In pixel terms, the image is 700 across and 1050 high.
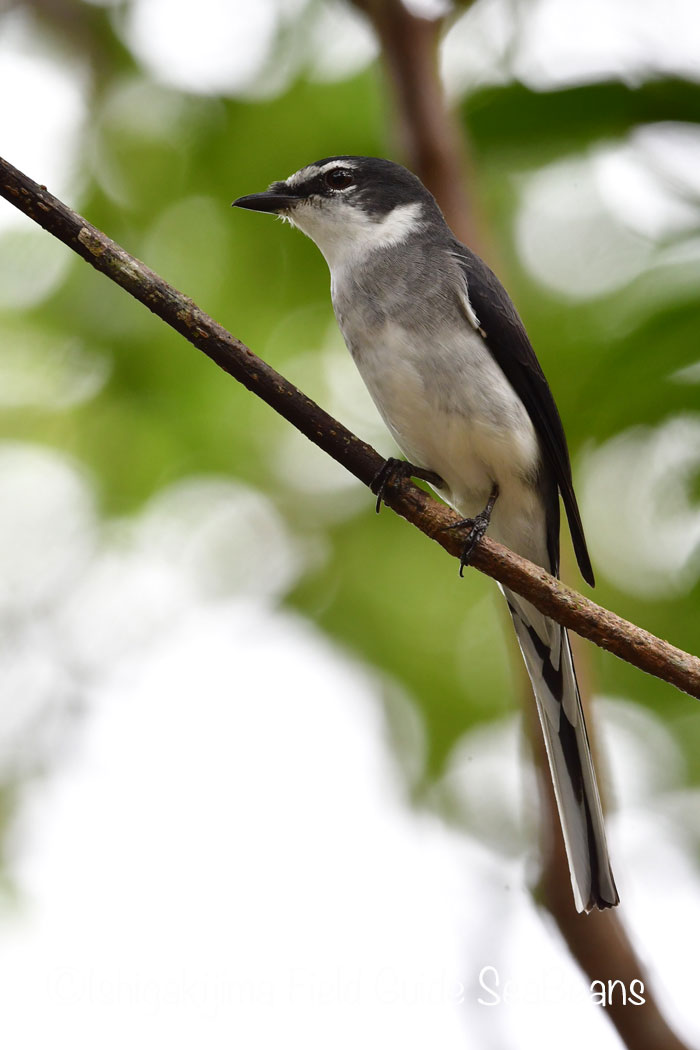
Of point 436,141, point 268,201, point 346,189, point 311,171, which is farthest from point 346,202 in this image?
point 436,141

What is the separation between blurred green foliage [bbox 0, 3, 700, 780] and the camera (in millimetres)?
5121

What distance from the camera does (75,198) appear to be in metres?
5.64

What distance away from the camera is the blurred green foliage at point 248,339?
512cm

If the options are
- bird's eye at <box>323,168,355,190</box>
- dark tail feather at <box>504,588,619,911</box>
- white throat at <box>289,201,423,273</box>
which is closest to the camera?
dark tail feather at <box>504,588,619,911</box>

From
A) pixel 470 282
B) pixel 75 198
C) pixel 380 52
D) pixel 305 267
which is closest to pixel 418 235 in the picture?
pixel 470 282

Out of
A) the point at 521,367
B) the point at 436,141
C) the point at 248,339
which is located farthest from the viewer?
→ the point at 248,339

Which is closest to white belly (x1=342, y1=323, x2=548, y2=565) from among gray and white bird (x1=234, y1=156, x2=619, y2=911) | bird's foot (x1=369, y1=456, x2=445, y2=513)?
gray and white bird (x1=234, y1=156, x2=619, y2=911)

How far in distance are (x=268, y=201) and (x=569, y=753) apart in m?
2.40

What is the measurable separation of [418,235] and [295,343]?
145 cm

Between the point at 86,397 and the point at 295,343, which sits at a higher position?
the point at 295,343

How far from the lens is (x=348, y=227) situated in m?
4.40

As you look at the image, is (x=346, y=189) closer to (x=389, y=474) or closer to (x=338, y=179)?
(x=338, y=179)

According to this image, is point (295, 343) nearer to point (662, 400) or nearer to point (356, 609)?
point (356, 609)

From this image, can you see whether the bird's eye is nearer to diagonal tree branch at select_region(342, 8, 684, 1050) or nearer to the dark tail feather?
diagonal tree branch at select_region(342, 8, 684, 1050)
